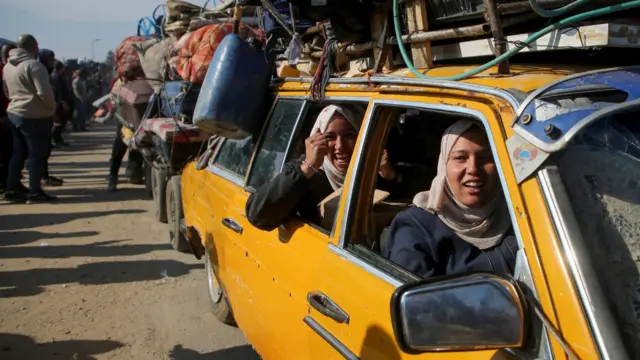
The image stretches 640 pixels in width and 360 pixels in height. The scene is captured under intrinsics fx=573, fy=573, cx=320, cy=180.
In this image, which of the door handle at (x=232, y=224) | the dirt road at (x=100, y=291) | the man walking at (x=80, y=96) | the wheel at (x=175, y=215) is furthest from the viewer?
the man walking at (x=80, y=96)

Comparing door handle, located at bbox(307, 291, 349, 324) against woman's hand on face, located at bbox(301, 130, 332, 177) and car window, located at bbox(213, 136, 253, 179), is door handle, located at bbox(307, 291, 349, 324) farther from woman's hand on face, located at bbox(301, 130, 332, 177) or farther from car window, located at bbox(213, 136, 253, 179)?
car window, located at bbox(213, 136, 253, 179)

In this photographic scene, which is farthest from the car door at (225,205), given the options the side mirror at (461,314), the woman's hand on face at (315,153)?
the side mirror at (461,314)

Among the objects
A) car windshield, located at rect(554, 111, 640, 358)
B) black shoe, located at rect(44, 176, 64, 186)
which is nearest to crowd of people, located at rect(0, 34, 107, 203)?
black shoe, located at rect(44, 176, 64, 186)

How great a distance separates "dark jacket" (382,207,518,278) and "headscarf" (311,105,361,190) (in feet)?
2.17

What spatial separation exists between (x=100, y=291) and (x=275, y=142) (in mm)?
2635

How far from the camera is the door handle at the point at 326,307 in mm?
1893

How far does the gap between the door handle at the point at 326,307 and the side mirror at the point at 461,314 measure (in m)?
0.61

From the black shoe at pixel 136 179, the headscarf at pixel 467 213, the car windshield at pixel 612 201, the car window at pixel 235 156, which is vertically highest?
the car windshield at pixel 612 201

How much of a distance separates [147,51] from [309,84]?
574cm

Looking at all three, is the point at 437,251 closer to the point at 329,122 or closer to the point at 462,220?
the point at 462,220

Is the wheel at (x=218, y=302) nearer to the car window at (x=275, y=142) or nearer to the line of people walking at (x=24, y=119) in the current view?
the car window at (x=275, y=142)

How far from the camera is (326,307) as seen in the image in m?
2.00

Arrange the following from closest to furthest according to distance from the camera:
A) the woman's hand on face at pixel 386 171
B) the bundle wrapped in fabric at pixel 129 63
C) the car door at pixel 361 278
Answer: the car door at pixel 361 278 < the woman's hand on face at pixel 386 171 < the bundle wrapped in fabric at pixel 129 63

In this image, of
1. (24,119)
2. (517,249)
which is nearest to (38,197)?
(24,119)
